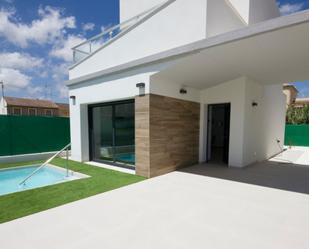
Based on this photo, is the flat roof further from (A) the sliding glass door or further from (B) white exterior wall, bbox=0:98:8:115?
(B) white exterior wall, bbox=0:98:8:115

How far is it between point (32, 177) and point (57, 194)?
10.3 ft

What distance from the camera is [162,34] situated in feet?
17.8

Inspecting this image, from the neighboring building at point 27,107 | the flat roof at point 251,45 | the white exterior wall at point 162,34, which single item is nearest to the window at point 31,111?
the neighboring building at point 27,107

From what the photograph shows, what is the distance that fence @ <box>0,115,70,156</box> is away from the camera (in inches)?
308

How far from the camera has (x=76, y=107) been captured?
787 cm

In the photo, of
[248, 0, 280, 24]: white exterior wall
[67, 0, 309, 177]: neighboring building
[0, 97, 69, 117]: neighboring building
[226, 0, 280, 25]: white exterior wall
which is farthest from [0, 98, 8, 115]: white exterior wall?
[248, 0, 280, 24]: white exterior wall

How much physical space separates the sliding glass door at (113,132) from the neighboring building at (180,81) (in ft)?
0.12

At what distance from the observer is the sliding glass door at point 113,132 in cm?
642

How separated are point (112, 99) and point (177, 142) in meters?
2.67

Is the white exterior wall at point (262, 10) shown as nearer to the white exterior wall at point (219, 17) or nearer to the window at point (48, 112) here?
the white exterior wall at point (219, 17)

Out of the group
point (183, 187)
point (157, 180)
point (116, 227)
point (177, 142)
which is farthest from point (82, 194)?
point (177, 142)

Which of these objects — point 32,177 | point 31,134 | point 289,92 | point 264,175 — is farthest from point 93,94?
point 289,92

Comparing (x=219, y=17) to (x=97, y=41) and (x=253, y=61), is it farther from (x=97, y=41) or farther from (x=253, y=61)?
(x=97, y=41)

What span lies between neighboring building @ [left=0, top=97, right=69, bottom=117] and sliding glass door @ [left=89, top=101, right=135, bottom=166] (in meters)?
28.6
